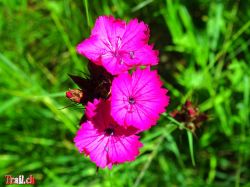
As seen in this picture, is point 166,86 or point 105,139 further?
point 166,86

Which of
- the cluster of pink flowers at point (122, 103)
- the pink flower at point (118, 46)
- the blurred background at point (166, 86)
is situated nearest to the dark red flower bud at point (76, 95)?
the cluster of pink flowers at point (122, 103)

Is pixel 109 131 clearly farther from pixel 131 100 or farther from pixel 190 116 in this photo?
pixel 190 116

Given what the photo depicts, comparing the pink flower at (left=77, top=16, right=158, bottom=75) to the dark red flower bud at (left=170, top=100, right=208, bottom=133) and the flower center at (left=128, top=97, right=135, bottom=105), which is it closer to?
the flower center at (left=128, top=97, right=135, bottom=105)

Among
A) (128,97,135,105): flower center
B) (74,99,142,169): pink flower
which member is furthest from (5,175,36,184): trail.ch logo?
(128,97,135,105): flower center

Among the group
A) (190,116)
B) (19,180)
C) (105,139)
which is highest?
(19,180)

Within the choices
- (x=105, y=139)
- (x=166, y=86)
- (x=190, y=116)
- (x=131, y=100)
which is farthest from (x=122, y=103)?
(x=166, y=86)

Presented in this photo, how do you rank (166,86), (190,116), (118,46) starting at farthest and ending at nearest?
(166,86)
(190,116)
(118,46)

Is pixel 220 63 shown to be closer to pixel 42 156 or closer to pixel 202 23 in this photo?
pixel 202 23

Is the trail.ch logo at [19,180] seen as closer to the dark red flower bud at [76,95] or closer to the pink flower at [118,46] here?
the dark red flower bud at [76,95]
